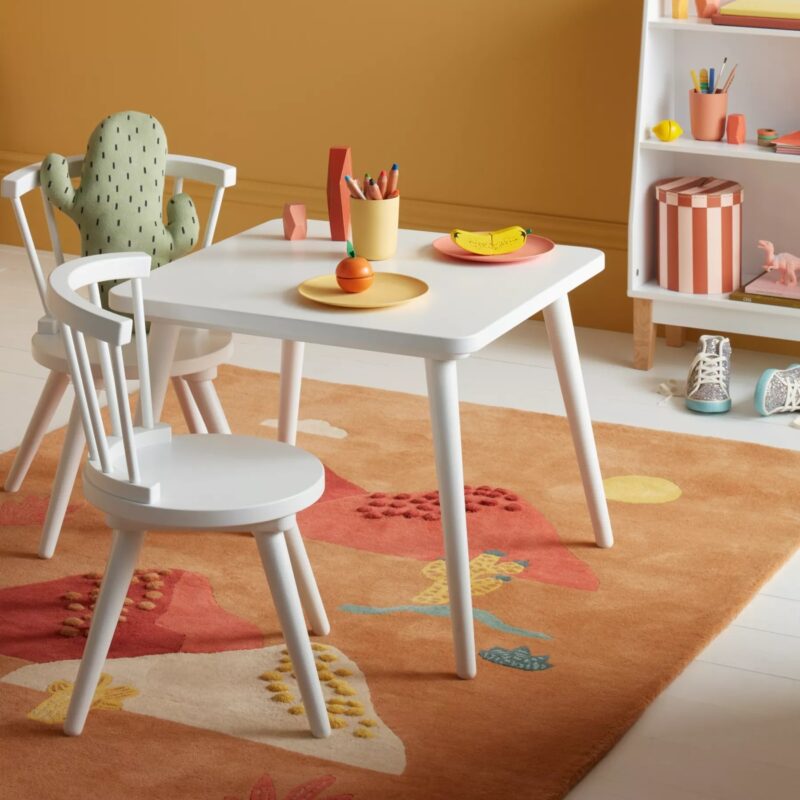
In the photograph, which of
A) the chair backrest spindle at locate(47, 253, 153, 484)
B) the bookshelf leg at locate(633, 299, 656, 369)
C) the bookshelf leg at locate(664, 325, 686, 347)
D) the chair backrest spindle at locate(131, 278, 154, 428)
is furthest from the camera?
the bookshelf leg at locate(664, 325, 686, 347)

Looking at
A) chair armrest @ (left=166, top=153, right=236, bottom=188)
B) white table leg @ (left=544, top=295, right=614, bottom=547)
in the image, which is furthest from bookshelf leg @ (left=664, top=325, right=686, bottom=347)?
chair armrest @ (left=166, top=153, right=236, bottom=188)

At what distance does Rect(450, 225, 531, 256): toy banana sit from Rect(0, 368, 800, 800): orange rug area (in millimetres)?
601

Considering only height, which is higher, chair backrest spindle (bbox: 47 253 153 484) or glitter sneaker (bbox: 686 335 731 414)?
chair backrest spindle (bbox: 47 253 153 484)

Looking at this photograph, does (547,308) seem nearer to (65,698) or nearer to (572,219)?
(65,698)

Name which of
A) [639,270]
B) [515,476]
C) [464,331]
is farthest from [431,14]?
[464,331]

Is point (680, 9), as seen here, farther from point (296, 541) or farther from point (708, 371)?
point (296, 541)

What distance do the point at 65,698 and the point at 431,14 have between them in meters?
2.66

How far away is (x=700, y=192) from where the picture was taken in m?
3.73

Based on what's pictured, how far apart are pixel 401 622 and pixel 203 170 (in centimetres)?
107

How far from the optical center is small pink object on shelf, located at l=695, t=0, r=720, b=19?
366 centimetres

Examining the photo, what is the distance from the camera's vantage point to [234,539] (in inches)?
112

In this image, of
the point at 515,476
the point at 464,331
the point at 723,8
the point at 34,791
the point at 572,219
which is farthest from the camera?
the point at 572,219

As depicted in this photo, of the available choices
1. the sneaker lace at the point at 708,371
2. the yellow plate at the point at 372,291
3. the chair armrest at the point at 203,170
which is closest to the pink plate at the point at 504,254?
the yellow plate at the point at 372,291

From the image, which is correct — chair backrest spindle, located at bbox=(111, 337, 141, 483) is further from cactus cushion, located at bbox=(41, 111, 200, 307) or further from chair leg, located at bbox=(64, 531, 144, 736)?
cactus cushion, located at bbox=(41, 111, 200, 307)
